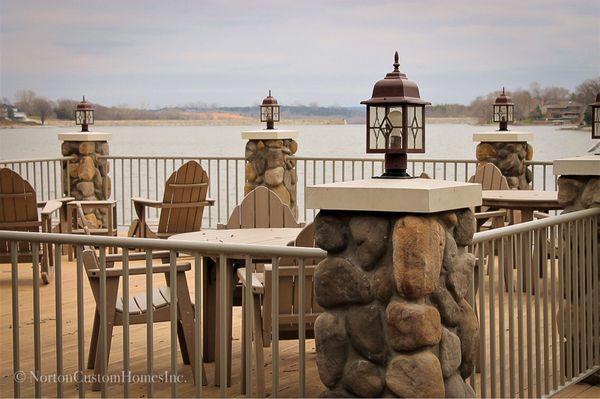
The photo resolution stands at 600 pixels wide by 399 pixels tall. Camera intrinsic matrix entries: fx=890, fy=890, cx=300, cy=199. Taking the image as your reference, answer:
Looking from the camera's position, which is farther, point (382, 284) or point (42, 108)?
point (42, 108)

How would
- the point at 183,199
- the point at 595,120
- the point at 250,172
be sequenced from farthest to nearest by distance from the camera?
the point at 250,172 < the point at 183,199 < the point at 595,120

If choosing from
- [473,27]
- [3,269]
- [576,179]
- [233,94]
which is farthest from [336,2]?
[576,179]

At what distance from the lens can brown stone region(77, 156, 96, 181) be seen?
421 inches

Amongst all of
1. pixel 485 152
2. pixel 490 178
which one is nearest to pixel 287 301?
pixel 490 178

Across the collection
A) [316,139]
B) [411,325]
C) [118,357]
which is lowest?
[118,357]

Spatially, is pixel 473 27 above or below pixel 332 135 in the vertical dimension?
above

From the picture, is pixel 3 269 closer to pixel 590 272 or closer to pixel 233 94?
pixel 590 272

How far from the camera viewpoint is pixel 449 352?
3.05m

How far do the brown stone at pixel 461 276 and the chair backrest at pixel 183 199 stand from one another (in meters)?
4.89

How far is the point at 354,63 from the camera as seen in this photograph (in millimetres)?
33969

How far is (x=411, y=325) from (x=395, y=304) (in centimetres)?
9

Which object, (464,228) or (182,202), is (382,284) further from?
(182,202)

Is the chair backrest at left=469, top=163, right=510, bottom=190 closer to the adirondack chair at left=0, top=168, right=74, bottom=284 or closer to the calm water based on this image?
the calm water

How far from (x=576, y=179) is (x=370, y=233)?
2287 mm
